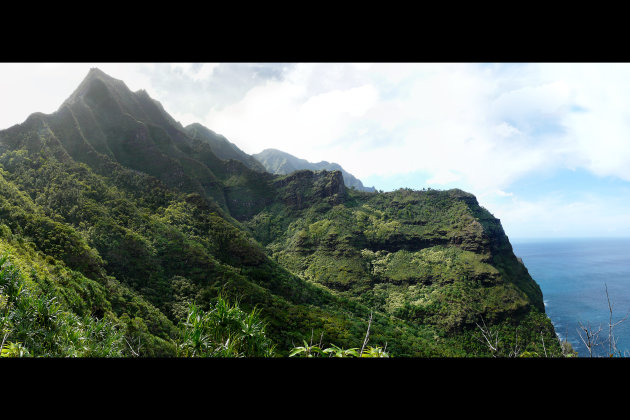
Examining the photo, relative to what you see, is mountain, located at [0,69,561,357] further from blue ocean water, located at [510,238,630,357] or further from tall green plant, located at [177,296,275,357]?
blue ocean water, located at [510,238,630,357]

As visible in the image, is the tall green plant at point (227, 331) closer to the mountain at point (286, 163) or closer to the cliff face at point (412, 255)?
the cliff face at point (412, 255)

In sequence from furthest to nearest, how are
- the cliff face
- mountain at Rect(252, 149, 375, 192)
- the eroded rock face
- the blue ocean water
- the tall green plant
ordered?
1. mountain at Rect(252, 149, 375, 192)
2. the eroded rock face
3. the blue ocean water
4. the cliff face
5. the tall green plant

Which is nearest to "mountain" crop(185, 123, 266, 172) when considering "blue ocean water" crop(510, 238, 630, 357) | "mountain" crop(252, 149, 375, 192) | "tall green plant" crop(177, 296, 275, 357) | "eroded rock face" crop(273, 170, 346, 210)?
"eroded rock face" crop(273, 170, 346, 210)

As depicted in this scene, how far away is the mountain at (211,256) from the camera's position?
385 inches

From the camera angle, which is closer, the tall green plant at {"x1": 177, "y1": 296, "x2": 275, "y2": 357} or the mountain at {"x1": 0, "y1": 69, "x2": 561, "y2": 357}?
the tall green plant at {"x1": 177, "y1": 296, "x2": 275, "y2": 357}

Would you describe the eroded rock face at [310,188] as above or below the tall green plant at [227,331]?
above

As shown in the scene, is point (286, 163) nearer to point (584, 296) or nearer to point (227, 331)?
point (584, 296)

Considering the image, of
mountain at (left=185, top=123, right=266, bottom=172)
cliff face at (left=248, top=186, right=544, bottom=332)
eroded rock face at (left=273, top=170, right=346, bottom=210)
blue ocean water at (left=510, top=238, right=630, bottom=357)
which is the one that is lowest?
blue ocean water at (left=510, top=238, right=630, bottom=357)

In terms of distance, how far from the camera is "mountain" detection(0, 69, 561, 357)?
9.77 metres

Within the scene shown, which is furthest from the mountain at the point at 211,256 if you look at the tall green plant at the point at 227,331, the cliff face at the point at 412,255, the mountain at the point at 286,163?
the mountain at the point at 286,163
